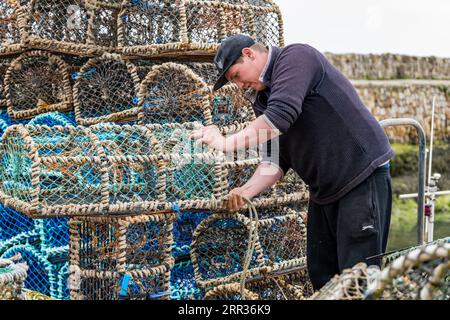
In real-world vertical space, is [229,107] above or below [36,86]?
below

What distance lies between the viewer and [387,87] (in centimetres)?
1758

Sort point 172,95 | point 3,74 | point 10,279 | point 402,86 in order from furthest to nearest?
point 402,86 < point 3,74 < point 172,95 < point 10,279

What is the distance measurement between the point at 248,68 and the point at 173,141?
2.40ft

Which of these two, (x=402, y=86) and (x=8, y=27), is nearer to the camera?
(x=8, y=27)

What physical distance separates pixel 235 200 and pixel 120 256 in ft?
2.01

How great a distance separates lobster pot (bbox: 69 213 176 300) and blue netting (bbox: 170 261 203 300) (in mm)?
230

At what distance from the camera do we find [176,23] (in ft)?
12.2

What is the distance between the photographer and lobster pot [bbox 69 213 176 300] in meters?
3.13

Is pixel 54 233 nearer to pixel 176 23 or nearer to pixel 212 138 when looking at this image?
pixel 176 23

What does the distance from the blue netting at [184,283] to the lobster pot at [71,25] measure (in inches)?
51.7

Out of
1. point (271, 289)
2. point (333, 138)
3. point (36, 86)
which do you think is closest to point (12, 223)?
point (36, 86)

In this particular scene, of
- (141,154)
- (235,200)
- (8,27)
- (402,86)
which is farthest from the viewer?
(402,86)

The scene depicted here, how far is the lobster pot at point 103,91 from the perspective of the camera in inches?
149
